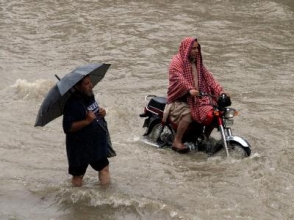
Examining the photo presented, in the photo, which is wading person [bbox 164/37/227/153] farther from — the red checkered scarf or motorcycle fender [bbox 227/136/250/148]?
motorcycle fender [bbox 227/136/250/148]

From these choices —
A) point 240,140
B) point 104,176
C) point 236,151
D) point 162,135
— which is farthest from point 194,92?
point 104,176

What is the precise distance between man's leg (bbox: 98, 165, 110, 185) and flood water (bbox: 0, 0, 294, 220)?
3.7 inches

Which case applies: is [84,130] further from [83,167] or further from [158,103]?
[158,103]

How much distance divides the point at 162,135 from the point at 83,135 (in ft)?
8.41

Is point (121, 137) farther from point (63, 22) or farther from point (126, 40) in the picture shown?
point (63, 22)

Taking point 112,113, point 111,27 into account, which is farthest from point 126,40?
point 112,113

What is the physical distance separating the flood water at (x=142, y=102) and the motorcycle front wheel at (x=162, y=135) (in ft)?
0.62

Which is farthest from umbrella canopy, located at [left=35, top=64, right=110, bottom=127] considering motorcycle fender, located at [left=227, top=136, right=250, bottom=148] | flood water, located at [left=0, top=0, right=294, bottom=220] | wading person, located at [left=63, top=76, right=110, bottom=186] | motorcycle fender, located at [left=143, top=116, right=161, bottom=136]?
motorcycle fender, located at [left=143, top=116, right=161, bottom=136]

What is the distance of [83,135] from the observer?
6.28m

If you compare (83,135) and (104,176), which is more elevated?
(83,135)

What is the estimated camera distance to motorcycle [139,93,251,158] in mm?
7699

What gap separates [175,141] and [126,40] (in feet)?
27.0

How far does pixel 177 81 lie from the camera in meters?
7.96

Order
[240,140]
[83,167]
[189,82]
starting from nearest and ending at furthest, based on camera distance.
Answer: [83,167] → [240,140] → [189,82]
